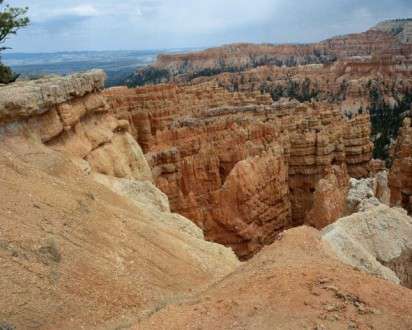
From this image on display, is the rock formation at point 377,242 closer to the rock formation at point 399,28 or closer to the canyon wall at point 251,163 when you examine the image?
the canyon wall at point 251,163

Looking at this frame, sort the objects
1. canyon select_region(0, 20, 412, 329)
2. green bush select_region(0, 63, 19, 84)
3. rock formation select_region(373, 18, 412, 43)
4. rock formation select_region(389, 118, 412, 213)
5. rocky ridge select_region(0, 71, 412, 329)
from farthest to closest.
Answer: rock formation select_region(373, 18, 412, 43) < rock formation select_region(389, 118, 412, 213) < green bush select_region(0, 63, 19, 84) < canyon select_region(0, 20, 412, 329) < rocky ridge select_region(0, 71, 412, 329)

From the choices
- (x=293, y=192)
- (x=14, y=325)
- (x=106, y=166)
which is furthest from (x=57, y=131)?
(x=293, y=192)

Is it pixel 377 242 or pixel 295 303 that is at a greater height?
pixel 295 303

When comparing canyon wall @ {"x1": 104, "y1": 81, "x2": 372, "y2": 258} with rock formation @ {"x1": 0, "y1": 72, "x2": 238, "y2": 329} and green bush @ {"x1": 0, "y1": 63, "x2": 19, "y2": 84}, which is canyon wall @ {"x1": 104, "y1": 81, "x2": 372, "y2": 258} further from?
rock formation @ {"x1": 0, "y1": 72, "x2": 238, "y2": 329}

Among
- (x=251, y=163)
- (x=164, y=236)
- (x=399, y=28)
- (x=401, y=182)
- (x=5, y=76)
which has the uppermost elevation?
(x=5, y=76)

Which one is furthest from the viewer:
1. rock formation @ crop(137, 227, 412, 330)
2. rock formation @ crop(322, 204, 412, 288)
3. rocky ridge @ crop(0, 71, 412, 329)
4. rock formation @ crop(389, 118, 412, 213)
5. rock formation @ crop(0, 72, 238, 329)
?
rock formation @ crop(389, 118, 412, 213)

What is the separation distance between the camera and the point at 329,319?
230 inches

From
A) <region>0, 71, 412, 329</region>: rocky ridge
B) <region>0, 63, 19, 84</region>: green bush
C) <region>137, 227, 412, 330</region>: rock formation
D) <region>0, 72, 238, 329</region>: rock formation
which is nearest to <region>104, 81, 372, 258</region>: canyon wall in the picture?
<region>0, 71, 412, 329</region>: rocky ridge

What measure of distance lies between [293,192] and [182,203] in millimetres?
7438

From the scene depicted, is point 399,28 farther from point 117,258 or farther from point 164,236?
point 117,258

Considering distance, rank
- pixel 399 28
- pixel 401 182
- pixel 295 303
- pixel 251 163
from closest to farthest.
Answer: pixel 295 303 < pixel 401 182 < pixel 251 163 < pixel 399 28

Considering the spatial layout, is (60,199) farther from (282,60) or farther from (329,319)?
(282,60)

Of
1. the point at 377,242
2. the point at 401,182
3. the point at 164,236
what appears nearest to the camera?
the point at 164,236

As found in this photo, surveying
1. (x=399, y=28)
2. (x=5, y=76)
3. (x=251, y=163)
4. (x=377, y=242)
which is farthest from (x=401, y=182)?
(x=399, y=28)
